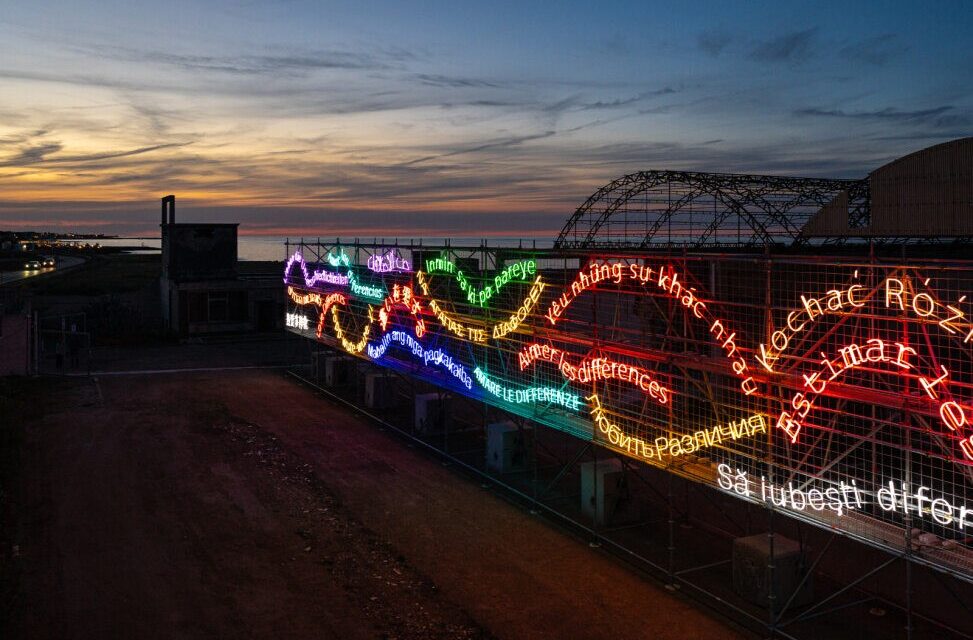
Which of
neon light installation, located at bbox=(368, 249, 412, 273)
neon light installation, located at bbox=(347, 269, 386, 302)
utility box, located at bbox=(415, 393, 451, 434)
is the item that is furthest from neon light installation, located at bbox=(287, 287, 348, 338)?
utility box, located at bbox=(415, 393, 451, 434)

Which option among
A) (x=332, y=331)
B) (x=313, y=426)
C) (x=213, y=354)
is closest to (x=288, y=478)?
(x=313, y=426)

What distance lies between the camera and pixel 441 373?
2255cm

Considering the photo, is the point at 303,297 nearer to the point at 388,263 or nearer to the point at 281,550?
the point at 388,263

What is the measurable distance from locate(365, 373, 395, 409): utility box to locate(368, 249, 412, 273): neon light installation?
4.27 m

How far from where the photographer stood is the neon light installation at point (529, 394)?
16906 millimetres

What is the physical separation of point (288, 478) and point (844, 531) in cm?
1350

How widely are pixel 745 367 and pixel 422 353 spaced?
12110 millimetres

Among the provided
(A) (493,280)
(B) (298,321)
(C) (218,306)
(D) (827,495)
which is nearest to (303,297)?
(B) (298,321)

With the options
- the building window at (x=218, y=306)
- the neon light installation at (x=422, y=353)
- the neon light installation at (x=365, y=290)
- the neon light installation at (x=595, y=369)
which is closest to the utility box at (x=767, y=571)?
the neon light installation at (x=595, y=369)

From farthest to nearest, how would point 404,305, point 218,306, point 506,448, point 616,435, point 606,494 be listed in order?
point 218,306
point 404,305
point 506,448
point 606,494
point 616,435

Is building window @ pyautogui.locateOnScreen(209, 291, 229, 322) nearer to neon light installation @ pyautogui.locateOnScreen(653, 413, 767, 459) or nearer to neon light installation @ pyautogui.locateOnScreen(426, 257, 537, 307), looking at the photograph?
neon light installation @ pyautogui.locateOnScreen(426, 257, 537, 307)

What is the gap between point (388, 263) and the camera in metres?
25.6

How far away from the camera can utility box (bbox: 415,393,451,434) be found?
24500 millimetres

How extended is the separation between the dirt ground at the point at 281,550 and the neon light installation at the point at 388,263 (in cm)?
524
